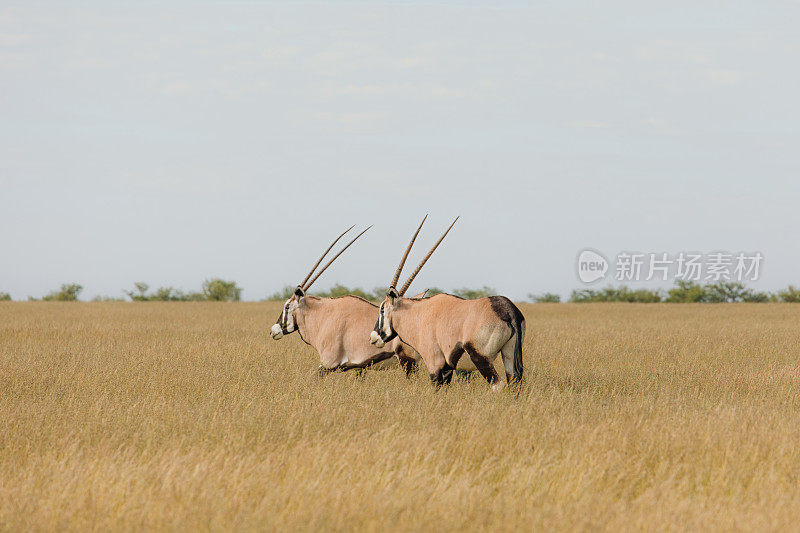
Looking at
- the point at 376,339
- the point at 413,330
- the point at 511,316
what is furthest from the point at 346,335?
the point at 511,316

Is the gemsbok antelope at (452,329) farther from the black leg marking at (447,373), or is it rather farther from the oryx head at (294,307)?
the oryx head at (294,307)

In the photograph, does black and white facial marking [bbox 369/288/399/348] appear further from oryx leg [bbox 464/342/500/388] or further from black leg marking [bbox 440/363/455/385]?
oryx leg [bbox 464/342/500/388]

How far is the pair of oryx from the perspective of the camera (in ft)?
30.8

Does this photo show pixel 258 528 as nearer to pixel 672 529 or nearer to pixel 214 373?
pixel 672 529

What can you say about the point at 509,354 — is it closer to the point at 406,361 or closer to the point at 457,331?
the point at 457,331

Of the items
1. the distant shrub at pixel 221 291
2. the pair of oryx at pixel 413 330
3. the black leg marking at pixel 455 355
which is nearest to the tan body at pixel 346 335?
the pair of oryx at pixel 413 330

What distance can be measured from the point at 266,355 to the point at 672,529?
11.5m

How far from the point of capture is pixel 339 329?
11.6 metres

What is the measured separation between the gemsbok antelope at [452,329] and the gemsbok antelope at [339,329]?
0.67m

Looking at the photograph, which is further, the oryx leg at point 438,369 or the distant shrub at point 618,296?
the distant shrub at point 618,296

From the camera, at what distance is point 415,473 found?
618 cm

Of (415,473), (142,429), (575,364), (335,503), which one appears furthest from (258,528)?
(575,364)

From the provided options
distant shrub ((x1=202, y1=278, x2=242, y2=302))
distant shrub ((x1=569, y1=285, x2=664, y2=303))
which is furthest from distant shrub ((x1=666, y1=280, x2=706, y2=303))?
distant shrub ((x1=202, y1=278, x2=242, y2=302))

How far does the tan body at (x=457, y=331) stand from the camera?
934 cm
